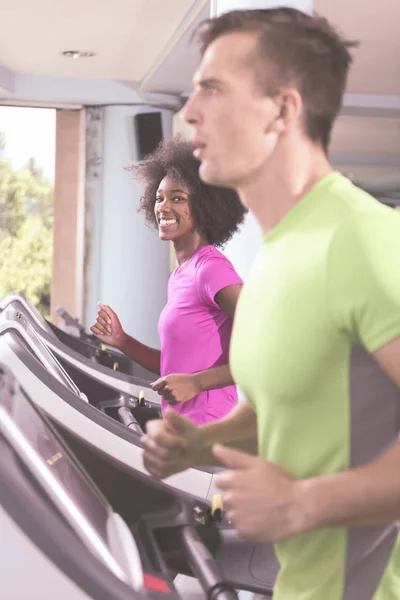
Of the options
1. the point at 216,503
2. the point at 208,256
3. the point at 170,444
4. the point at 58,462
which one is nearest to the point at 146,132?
the point at 208,256

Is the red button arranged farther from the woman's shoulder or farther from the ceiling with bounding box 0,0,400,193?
the ceiling with bounding box 0,0,400,193

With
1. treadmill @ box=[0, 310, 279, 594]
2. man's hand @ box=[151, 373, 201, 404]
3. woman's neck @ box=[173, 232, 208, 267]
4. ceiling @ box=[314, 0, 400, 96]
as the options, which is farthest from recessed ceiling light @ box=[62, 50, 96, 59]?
treadmill @ box=[0, 310, 279, 594]

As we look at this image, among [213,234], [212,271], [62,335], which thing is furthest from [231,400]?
[62,335]

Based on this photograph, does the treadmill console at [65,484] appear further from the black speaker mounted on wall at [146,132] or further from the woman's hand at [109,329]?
the black speaker mounted on wall at [146,132]

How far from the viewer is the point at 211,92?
3.35ft

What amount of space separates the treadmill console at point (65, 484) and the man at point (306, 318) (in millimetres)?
148

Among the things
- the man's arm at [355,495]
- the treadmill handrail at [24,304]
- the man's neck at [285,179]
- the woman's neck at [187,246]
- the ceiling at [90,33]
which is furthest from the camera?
the ceiling at [90,33]

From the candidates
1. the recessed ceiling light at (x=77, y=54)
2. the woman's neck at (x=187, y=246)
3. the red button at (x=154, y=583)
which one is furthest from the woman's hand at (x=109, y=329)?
the recessed ceiling light at (x=77, y=54)

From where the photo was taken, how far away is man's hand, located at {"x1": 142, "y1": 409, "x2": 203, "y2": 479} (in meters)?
1.13

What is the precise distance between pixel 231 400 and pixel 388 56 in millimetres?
3763

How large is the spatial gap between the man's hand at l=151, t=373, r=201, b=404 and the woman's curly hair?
65cm

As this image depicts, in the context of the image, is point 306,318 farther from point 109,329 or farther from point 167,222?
point 109,329

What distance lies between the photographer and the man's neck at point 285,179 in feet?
3.33

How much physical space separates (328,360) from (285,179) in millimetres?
231
